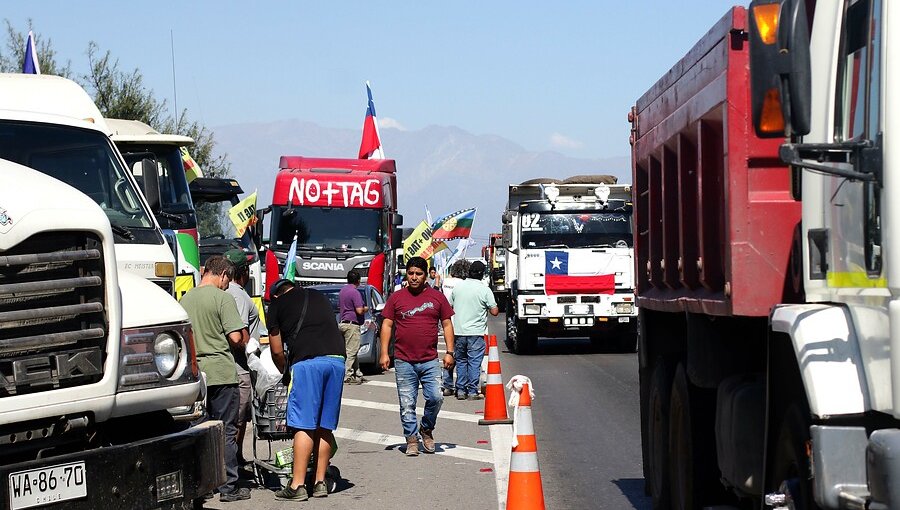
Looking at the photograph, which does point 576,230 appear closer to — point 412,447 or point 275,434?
point 412,447

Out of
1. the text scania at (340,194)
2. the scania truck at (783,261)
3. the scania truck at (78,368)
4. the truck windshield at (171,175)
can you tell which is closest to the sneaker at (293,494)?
the scania truck at (783,261)

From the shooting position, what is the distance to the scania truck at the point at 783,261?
14.0 feet

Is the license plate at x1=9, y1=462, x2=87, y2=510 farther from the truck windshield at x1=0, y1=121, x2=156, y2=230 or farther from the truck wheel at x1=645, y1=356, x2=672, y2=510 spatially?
the truck wheel at x1=645, y1=356, x2=672, y2=510

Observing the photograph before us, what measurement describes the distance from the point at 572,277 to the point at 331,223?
5925 millimetres

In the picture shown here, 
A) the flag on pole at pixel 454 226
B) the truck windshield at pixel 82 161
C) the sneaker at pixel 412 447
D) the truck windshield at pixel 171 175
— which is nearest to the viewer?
the truck windshield at pixel 82 161

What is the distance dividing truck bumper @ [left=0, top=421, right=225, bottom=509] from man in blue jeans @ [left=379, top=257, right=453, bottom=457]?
5.73 meters

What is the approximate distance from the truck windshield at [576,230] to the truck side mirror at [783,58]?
22.0 m

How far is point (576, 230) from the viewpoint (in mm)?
26312

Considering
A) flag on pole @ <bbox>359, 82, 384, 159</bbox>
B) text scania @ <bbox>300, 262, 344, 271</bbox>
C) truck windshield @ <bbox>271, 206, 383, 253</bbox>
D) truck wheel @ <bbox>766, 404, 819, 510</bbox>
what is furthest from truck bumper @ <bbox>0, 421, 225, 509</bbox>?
flag on pole @ <bbox>359, 82, 384, 159</bbox>

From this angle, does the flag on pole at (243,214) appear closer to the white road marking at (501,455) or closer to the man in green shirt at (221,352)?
the white road marking at (501,455)

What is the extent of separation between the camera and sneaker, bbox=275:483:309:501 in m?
9.95

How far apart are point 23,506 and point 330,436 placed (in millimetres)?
4918

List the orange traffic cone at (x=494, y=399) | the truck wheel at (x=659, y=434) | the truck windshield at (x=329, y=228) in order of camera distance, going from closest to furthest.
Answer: the truck wheel at (x=659, y=434) < the orange traffic cone at (x=494, y=399) < the truck windshield at (x=329, y=228)

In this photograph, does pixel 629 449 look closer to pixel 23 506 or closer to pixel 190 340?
pixel 190 340
